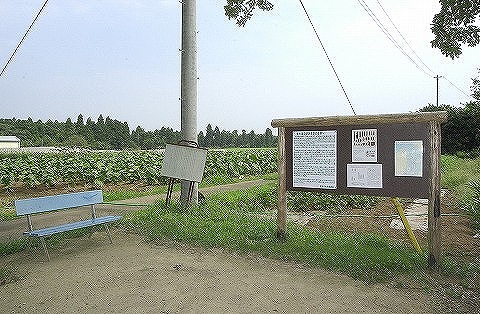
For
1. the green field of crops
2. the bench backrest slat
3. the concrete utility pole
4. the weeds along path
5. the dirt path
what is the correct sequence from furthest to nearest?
the green field of crops, the concrete utility pole, the weeds along path, the bench backrest slat, the dirt path

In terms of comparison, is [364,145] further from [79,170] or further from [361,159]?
[79,170]

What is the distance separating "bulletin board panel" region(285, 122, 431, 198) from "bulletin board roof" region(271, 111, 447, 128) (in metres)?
0.06

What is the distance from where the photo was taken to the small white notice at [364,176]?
5406 millimetres

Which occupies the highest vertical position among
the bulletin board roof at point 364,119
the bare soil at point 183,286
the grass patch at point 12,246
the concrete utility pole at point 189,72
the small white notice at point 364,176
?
the concrete utility pole at point 189,72

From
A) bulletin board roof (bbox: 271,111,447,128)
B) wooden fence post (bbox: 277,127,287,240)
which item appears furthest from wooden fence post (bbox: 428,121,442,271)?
wooden fence post (bbox: 277,127,287,240)

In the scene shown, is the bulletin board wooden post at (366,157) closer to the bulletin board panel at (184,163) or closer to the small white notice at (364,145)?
the small white notice at (364,145)

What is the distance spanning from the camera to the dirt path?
3.93 m

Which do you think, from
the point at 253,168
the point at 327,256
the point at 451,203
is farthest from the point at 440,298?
the point at 253,168

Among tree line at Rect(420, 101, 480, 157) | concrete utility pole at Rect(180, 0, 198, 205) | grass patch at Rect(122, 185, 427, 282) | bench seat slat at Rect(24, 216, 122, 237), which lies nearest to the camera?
grass patch at Rect(122, 185, 427, 282)

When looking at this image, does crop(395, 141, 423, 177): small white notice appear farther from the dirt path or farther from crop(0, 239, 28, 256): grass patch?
crop(0, 239, 28, 256): grass patch

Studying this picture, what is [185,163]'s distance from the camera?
7.46 metres

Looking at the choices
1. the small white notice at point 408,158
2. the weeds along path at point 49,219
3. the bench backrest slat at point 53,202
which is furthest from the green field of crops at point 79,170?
the small white notice at point 408,158

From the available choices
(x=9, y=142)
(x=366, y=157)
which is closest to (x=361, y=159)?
(x=366, y=157)

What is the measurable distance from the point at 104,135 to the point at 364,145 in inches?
2352
